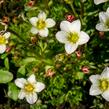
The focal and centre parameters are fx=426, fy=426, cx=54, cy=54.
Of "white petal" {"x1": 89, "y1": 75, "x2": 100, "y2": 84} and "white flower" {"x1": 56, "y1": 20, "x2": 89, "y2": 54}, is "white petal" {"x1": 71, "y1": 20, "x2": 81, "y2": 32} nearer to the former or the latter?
"white flower" {"x1": 56, "y1": 20, "x2": 89, "y2": 54}

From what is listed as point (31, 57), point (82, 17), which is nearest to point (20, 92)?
point (31, 57)

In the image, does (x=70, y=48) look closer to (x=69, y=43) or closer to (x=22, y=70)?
(x=69, y=43)

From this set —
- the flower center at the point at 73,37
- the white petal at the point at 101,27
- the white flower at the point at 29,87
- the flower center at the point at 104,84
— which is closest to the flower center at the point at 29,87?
the white flower at the point at 29,87

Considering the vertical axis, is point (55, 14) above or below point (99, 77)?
above

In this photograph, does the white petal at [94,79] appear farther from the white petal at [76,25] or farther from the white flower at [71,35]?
the white petal at [76,25]

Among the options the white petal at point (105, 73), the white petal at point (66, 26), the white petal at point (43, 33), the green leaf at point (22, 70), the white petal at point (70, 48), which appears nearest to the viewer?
the white petal at point (105, 73)

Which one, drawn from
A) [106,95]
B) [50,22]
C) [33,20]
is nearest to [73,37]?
[50,22]

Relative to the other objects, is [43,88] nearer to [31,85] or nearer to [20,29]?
[31,85]
